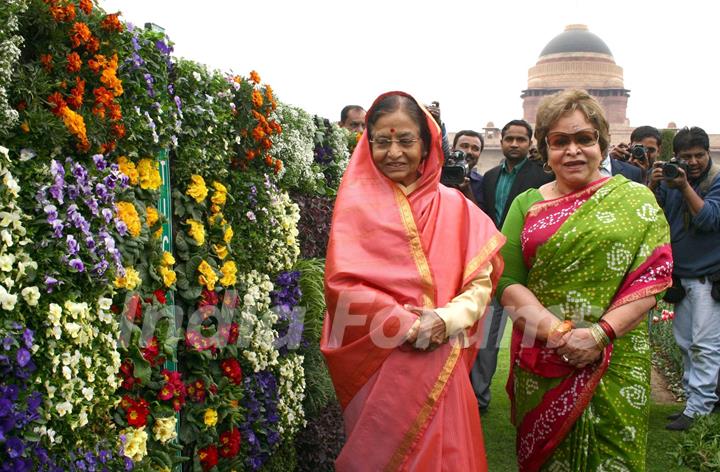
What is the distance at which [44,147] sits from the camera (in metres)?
2.16

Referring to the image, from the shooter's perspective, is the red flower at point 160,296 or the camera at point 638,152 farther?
the camera at point 638,152

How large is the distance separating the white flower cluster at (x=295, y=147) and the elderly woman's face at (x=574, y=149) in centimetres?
173

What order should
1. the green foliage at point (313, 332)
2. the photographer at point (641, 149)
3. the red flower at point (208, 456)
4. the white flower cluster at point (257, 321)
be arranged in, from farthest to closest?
1. the photographer at point (641, 149)
2. the green foliage at point (313, 332)
3. the white flower cluster at point (257, 321)
4. the red flower at point (208, 456)

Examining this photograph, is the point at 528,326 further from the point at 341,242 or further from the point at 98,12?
the point at 98,12

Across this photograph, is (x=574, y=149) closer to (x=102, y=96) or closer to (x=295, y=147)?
(x=102, y=96)

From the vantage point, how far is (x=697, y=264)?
5305 mm

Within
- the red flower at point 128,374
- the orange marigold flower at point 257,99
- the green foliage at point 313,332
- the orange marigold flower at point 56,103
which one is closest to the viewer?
the orange marigold flower at point 56,103

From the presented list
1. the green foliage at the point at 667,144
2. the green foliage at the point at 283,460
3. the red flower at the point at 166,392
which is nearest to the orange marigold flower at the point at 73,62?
the red flower at the point at 166,392

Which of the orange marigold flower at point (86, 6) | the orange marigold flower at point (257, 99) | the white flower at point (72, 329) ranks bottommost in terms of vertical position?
the white flower at point (72, 329)

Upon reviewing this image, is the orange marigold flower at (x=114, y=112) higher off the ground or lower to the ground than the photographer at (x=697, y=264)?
higher

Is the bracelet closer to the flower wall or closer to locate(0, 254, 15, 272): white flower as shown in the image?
the flower wall

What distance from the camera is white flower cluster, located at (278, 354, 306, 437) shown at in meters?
4.02

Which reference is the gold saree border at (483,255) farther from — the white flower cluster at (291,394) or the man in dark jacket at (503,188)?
the man in dark jacket at (503,188)

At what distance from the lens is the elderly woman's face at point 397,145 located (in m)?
2.83
